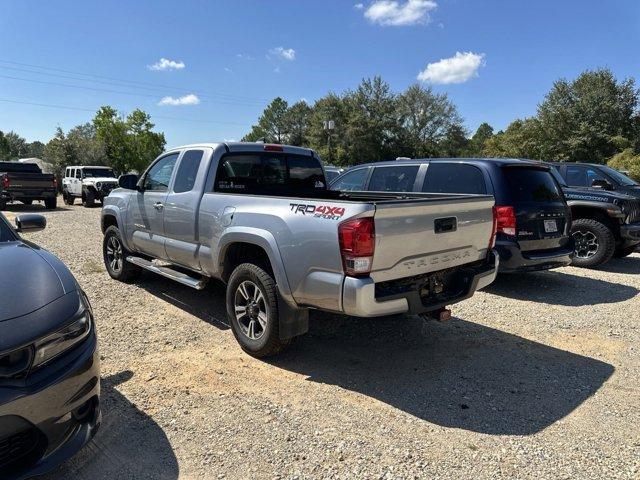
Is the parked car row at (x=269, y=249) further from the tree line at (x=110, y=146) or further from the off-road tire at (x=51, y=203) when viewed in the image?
the tree line at (x=110, y=146)

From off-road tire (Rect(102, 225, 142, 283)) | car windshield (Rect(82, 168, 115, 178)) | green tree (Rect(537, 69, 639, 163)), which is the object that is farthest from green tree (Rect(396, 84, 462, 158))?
off-road tire (Rect(102, 225, 142, 283))

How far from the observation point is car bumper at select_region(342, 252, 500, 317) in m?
3.21

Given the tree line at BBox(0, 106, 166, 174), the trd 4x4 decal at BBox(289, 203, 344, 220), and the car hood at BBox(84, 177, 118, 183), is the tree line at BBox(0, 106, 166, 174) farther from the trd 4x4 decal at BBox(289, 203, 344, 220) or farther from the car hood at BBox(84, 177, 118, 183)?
the trd 4x4 decal at BBox(289, 203, 344, 220)

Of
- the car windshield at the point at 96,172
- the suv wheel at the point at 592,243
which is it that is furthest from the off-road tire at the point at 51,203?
the suv wheel at the point at 592,243

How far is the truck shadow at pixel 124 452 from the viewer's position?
103 inches

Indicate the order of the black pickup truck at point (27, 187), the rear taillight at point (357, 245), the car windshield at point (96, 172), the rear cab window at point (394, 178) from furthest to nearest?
the car windshield at point (96, 172), the black pickup truck at point (27, 187), the rear cab window at point (394, 178), the rear taillight at point (357, 245)

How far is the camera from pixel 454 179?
6539 millimetres

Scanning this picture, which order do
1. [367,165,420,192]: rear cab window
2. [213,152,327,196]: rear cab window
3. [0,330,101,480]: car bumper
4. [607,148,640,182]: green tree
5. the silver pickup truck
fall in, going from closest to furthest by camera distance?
[0,330,101,480]: car bumper < the silver pickup truck < [213,152,327,196]: rear cab window < [367,165,420,192]: rear cab window < [607,148,640,182]: green tree

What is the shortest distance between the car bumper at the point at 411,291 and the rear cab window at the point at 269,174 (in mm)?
2262

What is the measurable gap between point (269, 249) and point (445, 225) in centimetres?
145

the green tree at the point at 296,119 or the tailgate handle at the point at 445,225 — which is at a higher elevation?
the green tree at the point at 296,119

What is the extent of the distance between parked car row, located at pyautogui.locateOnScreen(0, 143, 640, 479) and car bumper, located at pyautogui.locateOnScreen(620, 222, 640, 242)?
0.09 ft

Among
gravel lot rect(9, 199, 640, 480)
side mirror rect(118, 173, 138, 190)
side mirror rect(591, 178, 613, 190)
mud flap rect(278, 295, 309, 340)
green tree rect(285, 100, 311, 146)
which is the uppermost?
green tree rect(285, 100, 311, 146)

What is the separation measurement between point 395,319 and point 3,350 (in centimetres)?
381
